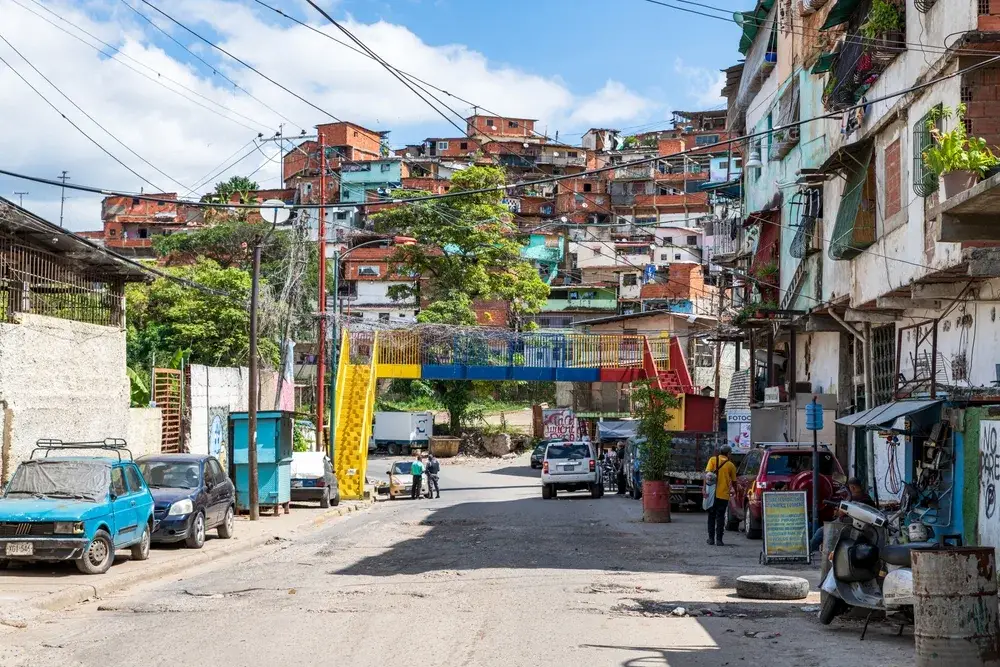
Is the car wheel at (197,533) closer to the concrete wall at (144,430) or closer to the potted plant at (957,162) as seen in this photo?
the concrete wall at (144,430)

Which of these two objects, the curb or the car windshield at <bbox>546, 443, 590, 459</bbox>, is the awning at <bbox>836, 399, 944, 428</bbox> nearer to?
the curb

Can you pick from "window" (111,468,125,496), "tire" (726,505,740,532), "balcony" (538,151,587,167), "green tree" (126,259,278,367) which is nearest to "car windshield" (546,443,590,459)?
"tire" (726,505,740,532)

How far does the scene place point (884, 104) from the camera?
21.4 metres

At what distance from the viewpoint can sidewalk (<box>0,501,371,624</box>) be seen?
44.7 feet

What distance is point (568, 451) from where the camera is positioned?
4062 cm

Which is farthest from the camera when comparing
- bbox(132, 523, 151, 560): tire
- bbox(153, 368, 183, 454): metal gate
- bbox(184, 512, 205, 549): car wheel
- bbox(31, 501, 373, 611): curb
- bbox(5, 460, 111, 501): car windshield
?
bbox(153, 368, 183, 454): metal gate

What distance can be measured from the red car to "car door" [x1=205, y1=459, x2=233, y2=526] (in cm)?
991

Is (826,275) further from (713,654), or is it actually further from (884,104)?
(713,654)

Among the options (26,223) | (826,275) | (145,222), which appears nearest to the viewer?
(26,223)

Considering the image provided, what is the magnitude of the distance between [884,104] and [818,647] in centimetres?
1360

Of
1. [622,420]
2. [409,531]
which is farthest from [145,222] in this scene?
[409,531]

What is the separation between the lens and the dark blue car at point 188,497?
20.4 m

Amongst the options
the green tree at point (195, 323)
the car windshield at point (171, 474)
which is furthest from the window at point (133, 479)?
the green tree at point (195, 323)

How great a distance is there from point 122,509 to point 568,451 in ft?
79.7
